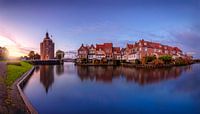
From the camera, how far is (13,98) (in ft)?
34.2

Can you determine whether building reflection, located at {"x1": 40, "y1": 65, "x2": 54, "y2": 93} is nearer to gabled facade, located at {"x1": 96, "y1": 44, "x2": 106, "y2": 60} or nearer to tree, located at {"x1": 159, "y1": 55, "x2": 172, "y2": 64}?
tree, located at {"x1": 159, "y1": 55, "x2": 172, "y2": 64}

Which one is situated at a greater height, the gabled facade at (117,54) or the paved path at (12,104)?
the gabled facade at (117,54)

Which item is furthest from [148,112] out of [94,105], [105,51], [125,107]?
[105,51]

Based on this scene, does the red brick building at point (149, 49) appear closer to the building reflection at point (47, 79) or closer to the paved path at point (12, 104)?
the building reflection at point (47, 79)

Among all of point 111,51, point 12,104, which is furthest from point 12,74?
point 111,51

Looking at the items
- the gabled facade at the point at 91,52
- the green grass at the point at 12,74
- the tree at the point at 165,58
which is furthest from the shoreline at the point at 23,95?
the gabled facade at the point at 91,52

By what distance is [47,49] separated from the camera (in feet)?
301

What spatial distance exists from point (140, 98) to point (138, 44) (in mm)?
46793

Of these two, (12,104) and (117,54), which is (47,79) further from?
(117,54)

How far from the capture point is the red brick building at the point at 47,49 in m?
91.8

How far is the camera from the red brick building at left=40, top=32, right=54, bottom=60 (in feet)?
301

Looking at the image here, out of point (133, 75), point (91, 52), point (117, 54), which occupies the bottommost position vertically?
point (133, 75)

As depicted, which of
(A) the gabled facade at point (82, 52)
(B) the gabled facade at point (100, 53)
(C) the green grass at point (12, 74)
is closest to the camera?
(C) the green grass at point (12, 74)

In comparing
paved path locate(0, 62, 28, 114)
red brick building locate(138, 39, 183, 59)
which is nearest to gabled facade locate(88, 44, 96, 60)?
red brick building locate(138, 39, 183, 59)
